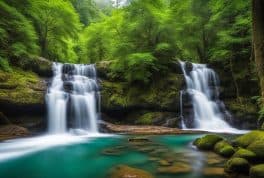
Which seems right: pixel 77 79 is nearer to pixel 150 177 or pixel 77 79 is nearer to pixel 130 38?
pixel 130 38

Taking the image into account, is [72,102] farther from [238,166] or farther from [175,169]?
[238,166]

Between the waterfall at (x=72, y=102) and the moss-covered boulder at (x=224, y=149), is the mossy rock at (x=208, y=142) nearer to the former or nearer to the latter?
the moss-covered boulder at (x=224, y=149)

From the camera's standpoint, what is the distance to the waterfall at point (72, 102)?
44.1 ft

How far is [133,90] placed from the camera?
1580 centimetres

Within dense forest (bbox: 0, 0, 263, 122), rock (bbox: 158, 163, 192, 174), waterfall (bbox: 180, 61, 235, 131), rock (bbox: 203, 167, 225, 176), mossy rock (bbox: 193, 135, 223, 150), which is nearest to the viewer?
rock (bbox: 203, 167, 225, 176)

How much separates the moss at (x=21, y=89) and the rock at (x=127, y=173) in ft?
26.0

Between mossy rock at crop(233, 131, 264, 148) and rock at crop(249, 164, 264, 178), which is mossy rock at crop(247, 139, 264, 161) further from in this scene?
rock at crop(249, 164, 264, 178)

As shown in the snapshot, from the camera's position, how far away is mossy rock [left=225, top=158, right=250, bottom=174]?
211 inches

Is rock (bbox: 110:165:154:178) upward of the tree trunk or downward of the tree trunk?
downward

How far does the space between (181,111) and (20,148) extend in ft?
30.3

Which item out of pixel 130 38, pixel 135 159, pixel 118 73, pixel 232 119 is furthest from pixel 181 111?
pixel 135 159

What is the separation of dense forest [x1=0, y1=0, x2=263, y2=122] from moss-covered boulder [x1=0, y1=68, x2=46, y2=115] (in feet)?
3.42

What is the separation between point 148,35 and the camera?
54.1ft

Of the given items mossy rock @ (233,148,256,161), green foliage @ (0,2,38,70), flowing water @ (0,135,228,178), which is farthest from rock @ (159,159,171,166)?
green foliage @ (0,2,38,70)
